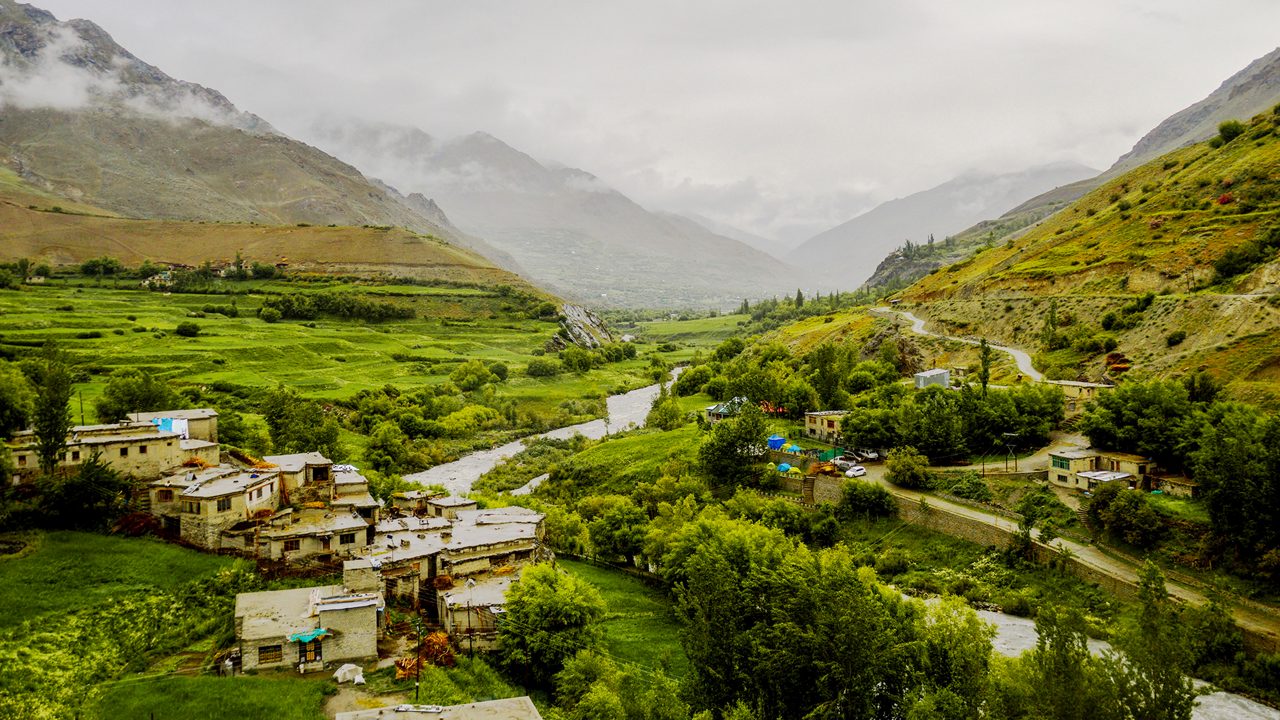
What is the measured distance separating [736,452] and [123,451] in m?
42.6

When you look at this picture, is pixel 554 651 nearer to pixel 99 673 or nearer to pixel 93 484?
pixel 99 673

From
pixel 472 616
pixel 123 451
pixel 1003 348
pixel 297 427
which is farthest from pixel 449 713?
pixel 1003 348

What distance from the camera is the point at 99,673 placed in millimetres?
25250

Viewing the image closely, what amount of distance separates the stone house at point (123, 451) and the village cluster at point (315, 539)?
59 millimetres

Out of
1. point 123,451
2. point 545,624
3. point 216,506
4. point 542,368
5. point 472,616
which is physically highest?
point 542,368

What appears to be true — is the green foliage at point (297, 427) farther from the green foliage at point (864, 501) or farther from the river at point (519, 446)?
the green foliage at point (864, 501)

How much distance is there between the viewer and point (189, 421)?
4797 cm

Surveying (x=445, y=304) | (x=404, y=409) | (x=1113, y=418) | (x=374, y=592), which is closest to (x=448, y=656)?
(x=374, y=592)

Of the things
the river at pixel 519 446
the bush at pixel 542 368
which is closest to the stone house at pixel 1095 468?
the river at pixel 519 446

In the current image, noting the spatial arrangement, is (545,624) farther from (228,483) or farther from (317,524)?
(228,483)

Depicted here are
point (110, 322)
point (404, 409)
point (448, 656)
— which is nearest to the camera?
point (448, 656)

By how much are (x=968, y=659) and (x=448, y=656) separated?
2057 centimetres

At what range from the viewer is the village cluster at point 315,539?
90.9 feet

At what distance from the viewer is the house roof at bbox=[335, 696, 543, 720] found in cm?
2133
